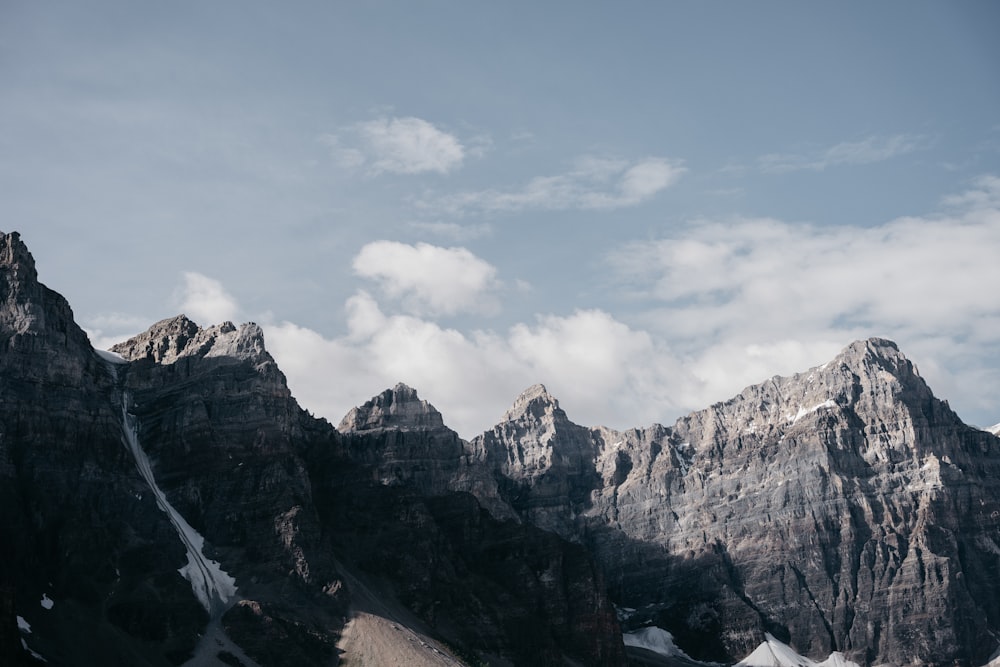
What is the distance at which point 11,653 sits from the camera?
18475 centimetres

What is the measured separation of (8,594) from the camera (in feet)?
590

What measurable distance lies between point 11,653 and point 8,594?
961 cm
